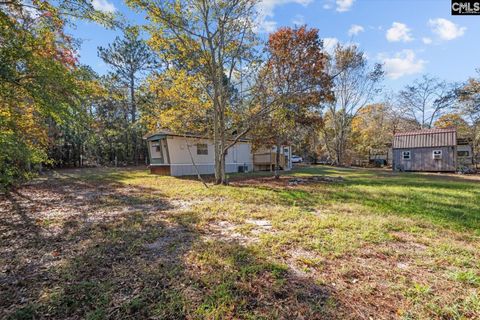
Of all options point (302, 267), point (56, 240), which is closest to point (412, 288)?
point (302, 267)

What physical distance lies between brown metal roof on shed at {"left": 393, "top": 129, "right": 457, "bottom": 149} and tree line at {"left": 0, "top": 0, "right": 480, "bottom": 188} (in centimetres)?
344

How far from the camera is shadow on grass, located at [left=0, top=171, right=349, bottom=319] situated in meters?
1.84

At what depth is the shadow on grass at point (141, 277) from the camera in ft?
6.05

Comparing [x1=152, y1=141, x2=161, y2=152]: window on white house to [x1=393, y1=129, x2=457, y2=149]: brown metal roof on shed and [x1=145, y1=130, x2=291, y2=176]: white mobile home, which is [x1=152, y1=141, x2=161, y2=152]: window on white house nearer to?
[x1=145, y1=130, x2=291, y2=176]: white mobile home

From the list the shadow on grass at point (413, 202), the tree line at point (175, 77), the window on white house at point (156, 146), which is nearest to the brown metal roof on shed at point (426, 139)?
the tree line at point (175, 77)

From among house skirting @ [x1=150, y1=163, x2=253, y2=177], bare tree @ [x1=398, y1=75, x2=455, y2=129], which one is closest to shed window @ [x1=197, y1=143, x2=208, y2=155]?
house skirting @ [x1=150, y1=163, x2=253, y2=177]

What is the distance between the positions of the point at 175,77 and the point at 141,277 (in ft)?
26.8

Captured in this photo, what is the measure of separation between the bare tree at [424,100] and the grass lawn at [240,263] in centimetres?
2525

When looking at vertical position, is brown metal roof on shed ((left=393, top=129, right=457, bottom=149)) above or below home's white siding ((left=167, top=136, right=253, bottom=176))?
above

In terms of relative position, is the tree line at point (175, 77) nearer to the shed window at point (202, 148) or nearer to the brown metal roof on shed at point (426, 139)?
the shed window at point (202, 148)

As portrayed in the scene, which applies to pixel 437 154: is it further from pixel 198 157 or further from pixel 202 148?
pixel 198 157

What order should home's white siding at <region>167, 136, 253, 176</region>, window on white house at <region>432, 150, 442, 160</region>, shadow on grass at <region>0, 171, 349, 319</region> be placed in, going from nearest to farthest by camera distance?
shadow on grass at <region>0, 171, 349, 319</region> < home's white siding at <region>167, 136, 253, 176</region> < window on white house at <region>432, 150, 442, 160</region>

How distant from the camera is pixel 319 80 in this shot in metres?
8.92

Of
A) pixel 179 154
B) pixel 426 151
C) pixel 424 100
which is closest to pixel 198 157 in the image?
pixel 179 154
